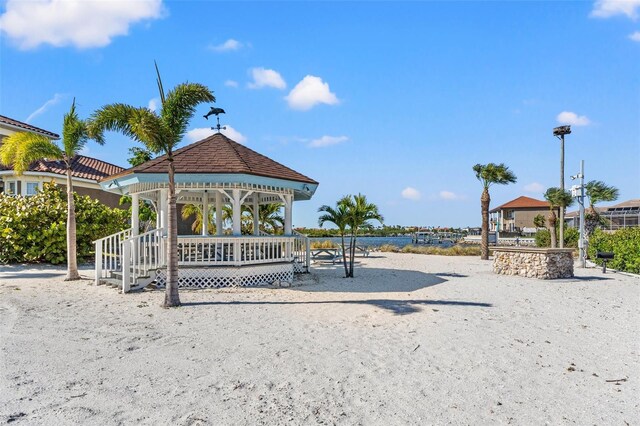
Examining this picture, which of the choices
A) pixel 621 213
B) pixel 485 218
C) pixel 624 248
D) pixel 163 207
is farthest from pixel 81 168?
pixel 621 213

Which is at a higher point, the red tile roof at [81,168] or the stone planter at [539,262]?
the red tile roof at [81,168]

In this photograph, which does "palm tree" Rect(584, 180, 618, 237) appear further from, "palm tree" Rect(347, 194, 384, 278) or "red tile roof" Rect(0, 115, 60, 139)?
"red tile roof" Rect(0, 115, 60, 139)

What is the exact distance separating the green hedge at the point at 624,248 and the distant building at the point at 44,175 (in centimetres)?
2773

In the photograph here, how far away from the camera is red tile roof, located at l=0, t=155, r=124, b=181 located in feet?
77.8

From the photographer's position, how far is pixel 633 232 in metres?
17.9

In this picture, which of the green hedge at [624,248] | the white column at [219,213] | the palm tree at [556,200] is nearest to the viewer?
the white column at [219,213]

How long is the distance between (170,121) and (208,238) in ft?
13.3

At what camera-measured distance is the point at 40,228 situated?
17.2m

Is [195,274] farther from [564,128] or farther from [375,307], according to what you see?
[564,128]

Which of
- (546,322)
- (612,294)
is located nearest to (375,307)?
(546,322)

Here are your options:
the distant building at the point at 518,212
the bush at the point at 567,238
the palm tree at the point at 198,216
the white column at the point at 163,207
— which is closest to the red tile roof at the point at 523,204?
the distant building at the point at 518,212

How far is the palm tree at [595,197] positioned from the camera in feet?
85.6

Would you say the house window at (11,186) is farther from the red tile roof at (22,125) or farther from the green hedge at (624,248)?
the green hedge at (624,248)

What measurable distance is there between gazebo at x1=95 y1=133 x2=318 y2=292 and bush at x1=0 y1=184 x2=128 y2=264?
16.9ft
